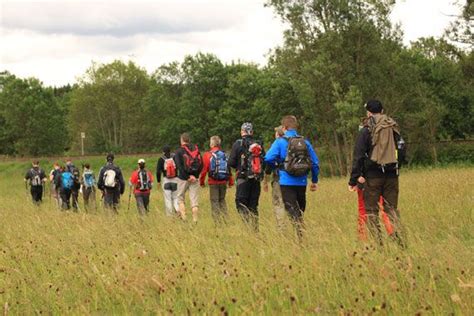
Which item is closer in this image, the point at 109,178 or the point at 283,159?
the point at 283,159

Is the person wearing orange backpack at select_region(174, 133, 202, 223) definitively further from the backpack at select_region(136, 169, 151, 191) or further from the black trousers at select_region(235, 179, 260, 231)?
Answer: the black trousers at select_region(235, 179, 260, 231)

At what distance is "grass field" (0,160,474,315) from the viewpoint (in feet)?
15.0

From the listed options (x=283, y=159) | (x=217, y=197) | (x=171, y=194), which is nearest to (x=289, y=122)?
(x=283, y=159)

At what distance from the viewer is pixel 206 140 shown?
216 ft

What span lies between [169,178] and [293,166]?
20.3 ft

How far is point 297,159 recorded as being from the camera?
8125 millimetres

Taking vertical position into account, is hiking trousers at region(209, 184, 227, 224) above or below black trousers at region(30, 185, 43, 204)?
above

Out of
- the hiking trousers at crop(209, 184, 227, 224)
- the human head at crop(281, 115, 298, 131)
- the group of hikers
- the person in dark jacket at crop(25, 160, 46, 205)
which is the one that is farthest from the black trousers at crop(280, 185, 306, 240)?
the person in dark jacket at crop(25, 160, 46, 205)

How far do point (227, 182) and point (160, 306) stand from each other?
21.6 feet

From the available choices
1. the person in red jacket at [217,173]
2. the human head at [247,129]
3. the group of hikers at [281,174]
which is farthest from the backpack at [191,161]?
the human head at [247,129]

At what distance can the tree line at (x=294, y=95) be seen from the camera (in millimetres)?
36812

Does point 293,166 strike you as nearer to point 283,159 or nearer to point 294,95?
point 283,159

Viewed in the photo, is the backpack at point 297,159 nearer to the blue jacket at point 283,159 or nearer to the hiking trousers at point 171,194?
the blue jacket at point 283,159

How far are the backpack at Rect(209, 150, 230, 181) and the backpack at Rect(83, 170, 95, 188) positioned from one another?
910cm
